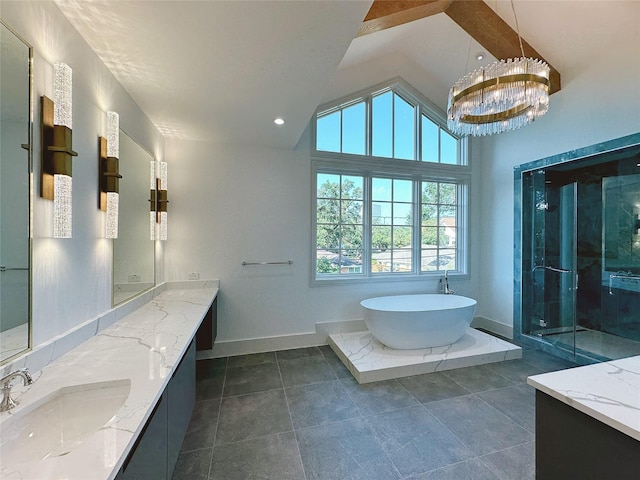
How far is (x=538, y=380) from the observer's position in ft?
3.48

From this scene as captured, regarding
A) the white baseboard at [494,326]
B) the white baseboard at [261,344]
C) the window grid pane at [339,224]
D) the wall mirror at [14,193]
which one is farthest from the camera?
the white baseboard at [494,326]

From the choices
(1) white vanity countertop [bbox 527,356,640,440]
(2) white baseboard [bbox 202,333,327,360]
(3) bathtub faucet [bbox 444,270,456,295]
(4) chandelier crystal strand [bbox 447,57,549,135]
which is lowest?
(2) white baseboard [bbox 202,333,327,360]

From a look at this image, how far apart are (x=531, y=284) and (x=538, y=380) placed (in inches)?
132

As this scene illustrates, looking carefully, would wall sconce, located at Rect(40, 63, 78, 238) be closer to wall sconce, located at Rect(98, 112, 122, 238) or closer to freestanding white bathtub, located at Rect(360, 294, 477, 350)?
wall sconce, located at Rect(98, 112, 122, 238)

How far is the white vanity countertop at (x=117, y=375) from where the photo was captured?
691 mm

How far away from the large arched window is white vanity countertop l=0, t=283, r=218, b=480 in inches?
82.1

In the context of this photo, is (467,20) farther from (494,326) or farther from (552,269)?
(494,326)

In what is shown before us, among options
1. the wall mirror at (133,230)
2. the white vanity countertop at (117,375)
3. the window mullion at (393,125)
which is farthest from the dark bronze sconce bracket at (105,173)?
the window mullion at (393,125)

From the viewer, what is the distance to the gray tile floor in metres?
1.70

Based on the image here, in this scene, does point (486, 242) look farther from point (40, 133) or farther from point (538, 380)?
point (40, 133)

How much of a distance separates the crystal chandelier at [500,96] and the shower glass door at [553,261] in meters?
1.71

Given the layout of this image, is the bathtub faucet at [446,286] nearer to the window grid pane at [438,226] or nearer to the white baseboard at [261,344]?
the window grid pane at [438,226]

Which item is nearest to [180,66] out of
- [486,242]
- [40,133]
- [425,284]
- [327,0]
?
[40,133]

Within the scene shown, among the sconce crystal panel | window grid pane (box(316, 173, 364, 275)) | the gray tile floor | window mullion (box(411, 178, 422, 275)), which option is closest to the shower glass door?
the gray tile floor
